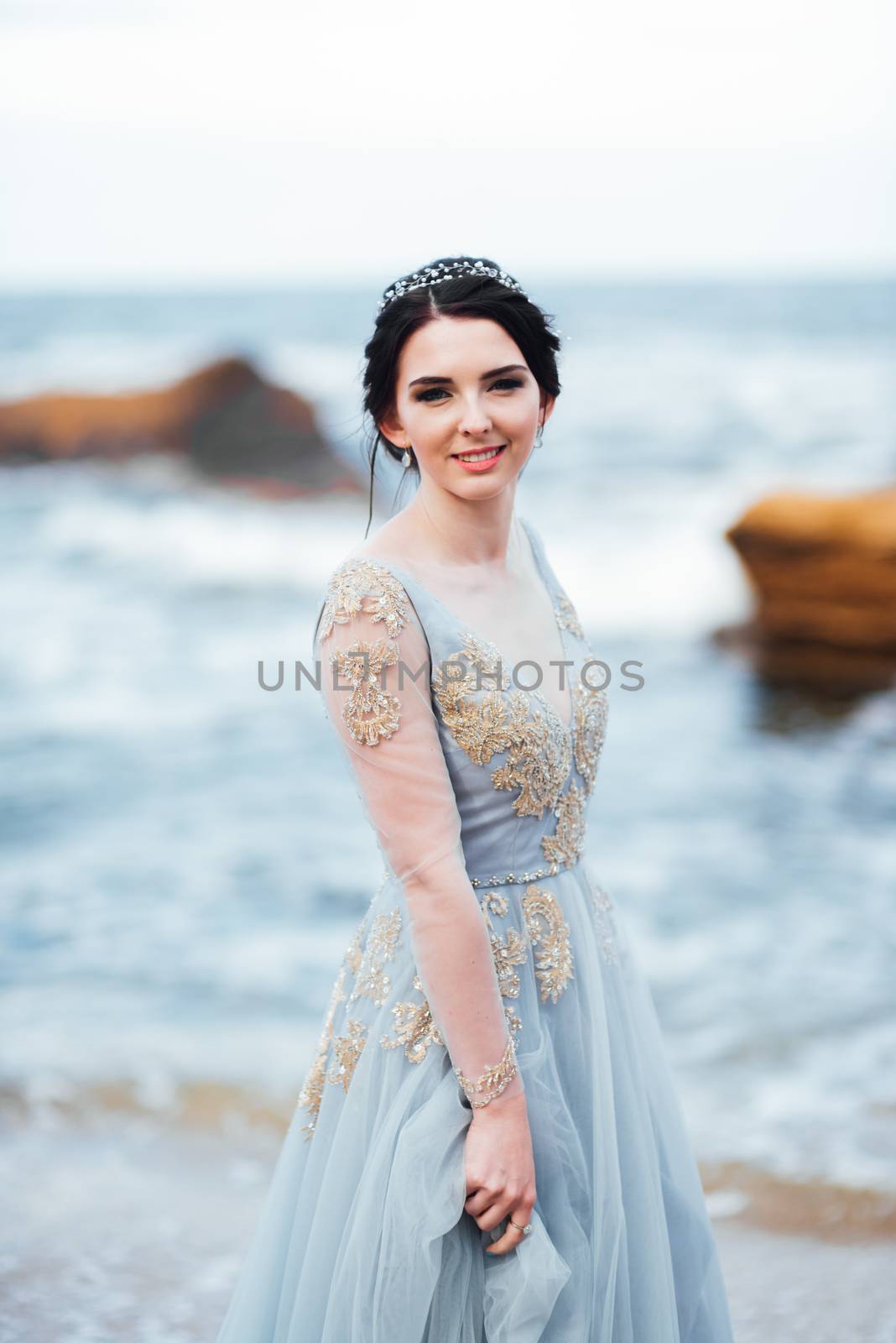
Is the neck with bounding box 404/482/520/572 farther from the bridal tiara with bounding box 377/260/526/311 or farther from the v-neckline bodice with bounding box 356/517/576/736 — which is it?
the bridal tiara with bounding box 377/260/526/311

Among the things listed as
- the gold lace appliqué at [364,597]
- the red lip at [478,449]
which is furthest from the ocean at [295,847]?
the gold lace appliqué at [364,597]

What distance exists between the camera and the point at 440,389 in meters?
1.68

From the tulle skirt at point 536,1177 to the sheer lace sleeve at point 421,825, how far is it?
96 millimetres

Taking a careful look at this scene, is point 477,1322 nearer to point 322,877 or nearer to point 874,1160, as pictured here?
point 874,1160

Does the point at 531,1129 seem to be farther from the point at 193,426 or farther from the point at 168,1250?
the point at 193,426

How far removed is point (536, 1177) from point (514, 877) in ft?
1.26

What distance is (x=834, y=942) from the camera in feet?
16.0

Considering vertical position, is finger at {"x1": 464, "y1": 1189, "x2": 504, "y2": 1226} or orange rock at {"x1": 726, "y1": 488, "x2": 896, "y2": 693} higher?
orange rock at {"x1": 726, "y1": 488, "x2": 896, "y2": 693}

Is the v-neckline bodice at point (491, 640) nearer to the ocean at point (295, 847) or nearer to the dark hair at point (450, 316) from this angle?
the dark hair at point (450, 316)

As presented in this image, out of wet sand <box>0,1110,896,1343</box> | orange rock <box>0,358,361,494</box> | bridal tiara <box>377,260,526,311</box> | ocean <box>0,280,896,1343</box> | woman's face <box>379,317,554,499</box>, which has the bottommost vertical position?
wet sand <box>0,1110,896,1343</box>

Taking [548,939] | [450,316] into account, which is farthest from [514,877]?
[450,316]

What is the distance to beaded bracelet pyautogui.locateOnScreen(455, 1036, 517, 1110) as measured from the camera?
1548mm

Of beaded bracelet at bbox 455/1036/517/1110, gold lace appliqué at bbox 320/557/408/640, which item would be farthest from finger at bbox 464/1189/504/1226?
gold lace appliqué at bbox 320/557/408/640

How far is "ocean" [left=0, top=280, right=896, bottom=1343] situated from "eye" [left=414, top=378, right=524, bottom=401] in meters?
0.17
